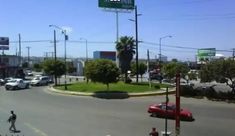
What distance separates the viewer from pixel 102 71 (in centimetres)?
5288

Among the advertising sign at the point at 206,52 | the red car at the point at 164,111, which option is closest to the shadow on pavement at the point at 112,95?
the red car at the point at 164,111

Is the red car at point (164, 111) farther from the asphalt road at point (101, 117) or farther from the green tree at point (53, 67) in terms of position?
the green tree at point (53, 67)

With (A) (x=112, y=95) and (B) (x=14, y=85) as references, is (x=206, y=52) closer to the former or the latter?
(B) (x=14, y=85)

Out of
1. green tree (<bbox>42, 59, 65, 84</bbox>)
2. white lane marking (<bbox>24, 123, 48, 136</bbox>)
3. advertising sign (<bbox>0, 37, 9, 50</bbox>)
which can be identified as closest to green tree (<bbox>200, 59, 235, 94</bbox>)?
white lane marking (<bbox>24, 123, 48, 136</bbox>)

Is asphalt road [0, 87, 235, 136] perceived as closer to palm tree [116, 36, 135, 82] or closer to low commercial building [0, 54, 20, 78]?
palm tree [116, 36, 135, 82]

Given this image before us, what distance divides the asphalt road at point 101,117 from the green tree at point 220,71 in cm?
249

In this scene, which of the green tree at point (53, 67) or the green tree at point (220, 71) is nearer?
the green tree at point (220, 71)

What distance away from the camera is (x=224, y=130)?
3105 centimetres

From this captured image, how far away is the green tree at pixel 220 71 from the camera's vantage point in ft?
154

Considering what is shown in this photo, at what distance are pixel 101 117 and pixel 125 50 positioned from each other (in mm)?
26846

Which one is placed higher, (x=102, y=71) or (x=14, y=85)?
(x=102, y=71)

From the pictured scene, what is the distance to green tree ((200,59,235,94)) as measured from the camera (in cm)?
4688

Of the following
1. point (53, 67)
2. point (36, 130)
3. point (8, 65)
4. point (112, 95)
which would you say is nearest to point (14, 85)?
point (53, 67)

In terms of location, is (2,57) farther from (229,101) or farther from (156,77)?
(229,101)
